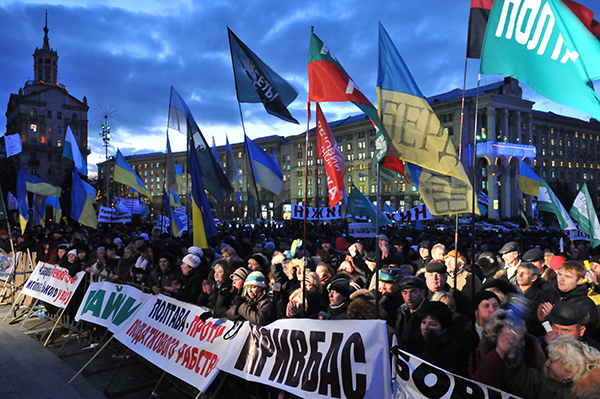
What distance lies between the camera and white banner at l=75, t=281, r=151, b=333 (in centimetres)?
620

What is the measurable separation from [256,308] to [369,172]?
282ft

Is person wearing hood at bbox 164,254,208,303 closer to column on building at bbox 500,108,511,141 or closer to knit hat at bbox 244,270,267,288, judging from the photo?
knit hat at bbox 244,270,267,288

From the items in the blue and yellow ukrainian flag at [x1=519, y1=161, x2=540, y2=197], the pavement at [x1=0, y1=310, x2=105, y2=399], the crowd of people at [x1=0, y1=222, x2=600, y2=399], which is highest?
the blue and yellow ukrainian flag at [x1=519, y1=161, x2=540, y2=197]

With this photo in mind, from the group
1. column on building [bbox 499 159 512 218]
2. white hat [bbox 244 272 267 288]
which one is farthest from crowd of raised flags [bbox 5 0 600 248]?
column on building [bbox 499 159 512 218]

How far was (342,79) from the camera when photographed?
515cm

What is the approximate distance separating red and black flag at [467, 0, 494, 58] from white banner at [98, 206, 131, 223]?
18277 mm

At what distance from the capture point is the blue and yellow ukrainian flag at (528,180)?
12172 mm

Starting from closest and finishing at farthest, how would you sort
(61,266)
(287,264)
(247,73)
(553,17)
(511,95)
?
(553,17)
(287,264)
(247,73)
(61,266)
(511,95)

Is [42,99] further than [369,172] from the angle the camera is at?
No

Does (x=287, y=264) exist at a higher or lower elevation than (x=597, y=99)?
lower

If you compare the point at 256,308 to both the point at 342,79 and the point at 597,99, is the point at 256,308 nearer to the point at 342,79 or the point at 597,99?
the point at 342,79

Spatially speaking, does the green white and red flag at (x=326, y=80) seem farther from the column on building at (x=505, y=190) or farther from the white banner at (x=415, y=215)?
the column on building at (x=505, y=190)

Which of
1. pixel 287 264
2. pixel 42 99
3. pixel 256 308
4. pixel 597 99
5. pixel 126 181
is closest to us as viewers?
pixel 597 99

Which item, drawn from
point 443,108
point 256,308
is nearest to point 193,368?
point 256,308
